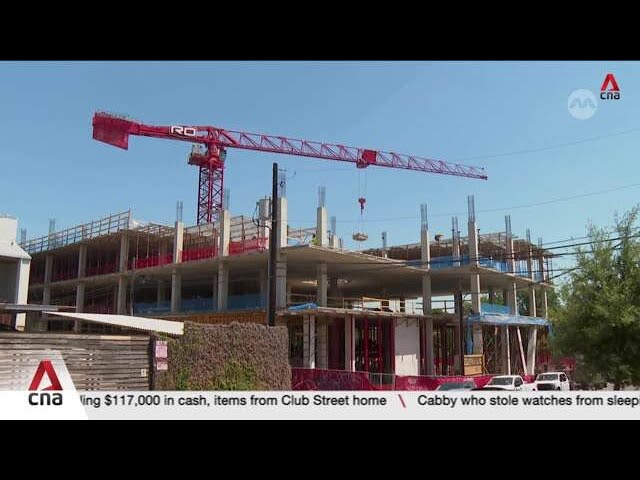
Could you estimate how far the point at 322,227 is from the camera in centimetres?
3259

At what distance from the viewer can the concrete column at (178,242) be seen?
3784 cm

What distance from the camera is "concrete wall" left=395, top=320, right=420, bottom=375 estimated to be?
34969 millimetres

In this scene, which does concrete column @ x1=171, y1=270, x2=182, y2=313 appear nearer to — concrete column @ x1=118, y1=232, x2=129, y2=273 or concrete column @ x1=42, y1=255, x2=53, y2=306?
concrete column @ x1=118, y1=232, x2=129, y2=273

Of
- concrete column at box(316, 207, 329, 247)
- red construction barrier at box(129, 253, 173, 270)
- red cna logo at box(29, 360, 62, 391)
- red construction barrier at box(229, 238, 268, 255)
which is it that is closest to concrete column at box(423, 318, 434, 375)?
concrete column at box(316, 207, 329, 247)

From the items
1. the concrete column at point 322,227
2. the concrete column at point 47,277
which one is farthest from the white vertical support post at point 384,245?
the concrete column at point 47,277

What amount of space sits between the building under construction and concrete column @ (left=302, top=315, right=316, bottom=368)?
6 centimetres

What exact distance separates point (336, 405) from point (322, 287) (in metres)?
25.2

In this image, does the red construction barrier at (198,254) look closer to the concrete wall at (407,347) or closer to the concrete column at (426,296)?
the concrete wall at (407,347)

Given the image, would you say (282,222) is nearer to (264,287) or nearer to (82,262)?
(264,287)

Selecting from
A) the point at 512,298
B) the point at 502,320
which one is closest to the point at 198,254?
the point at 502,320
